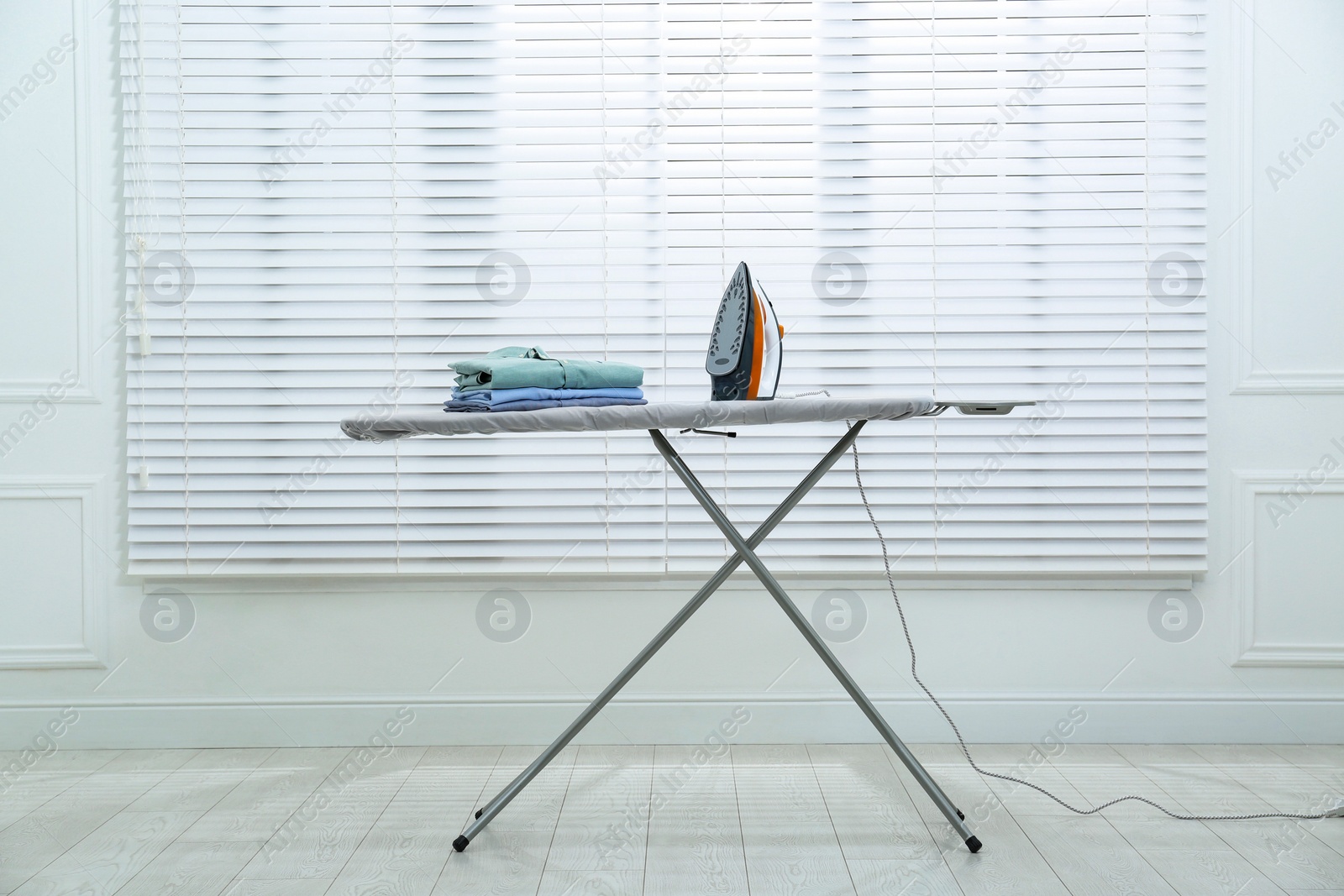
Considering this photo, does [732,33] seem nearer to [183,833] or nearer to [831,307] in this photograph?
[831,307]

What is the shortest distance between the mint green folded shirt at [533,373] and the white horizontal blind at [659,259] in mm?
646

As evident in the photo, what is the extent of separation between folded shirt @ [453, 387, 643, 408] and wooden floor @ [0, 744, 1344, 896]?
87 centimetres

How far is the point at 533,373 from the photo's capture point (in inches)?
56.8

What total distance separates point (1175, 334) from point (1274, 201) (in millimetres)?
425

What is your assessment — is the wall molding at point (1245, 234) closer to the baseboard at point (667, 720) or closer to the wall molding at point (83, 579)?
the baseboard at point (667, 720)

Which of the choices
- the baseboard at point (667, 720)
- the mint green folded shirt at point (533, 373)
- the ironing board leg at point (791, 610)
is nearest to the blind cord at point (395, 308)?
the baseboard at point (667, 720)

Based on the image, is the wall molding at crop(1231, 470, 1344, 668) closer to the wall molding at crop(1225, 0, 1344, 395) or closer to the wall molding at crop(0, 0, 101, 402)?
the wall molding at crop(1225, 0, 1344, 395)

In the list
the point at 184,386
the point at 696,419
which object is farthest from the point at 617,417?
the point at 184,386

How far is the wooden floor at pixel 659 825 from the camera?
60.4 inches

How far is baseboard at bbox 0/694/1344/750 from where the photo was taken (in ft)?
7.20

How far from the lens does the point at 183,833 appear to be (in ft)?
5.69

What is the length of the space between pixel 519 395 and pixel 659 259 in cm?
88

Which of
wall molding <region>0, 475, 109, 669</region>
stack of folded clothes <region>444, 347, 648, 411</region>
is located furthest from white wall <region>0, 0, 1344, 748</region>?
stack of folded clothes <region>444, 347, 648, 411</region>

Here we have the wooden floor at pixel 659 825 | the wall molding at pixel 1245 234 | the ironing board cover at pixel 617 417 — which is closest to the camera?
the ironing board cover at pixel 617 417
